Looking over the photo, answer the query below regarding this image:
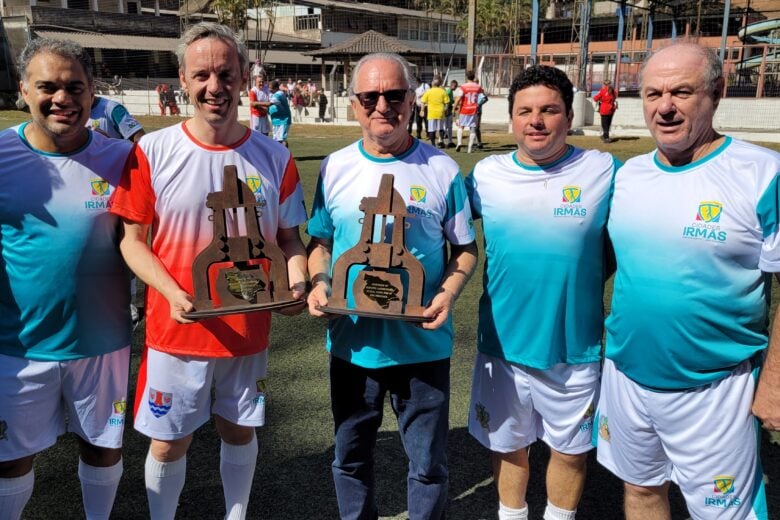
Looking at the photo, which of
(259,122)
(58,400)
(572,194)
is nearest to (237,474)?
(58,400)

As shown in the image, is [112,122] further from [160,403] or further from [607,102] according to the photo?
[607,102]

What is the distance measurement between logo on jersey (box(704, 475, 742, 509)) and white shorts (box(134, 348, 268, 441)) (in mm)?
1847

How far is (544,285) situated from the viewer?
2.75 meters

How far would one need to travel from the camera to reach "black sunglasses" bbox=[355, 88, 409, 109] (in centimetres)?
261

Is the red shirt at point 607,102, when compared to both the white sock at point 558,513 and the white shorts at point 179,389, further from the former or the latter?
the white shorts at point 179,389

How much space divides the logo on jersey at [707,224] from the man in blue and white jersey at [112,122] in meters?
5.11

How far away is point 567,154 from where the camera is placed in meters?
2.79

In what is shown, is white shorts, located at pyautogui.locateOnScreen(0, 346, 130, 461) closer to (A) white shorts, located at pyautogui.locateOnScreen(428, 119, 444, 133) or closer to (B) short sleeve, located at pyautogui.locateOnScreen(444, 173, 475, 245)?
(B) short sleeve, located at pyautogui.locateOnScreen(444, 173, 475, 245)

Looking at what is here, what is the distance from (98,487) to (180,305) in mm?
974

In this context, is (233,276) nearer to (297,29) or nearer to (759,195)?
(759,195)

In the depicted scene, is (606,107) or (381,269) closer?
(381,269)

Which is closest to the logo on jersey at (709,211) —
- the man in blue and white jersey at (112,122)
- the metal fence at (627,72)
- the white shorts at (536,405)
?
the white shorts at (536,405)

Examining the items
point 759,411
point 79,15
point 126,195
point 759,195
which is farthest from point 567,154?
point 79,15

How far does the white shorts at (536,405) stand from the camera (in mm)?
2818
